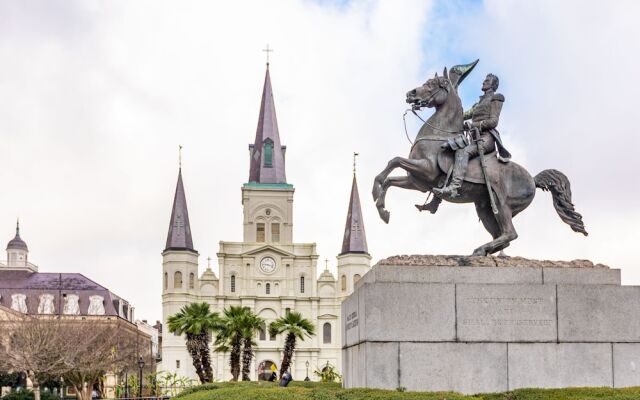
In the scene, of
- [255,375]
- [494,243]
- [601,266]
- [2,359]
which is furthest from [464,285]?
[255,375]

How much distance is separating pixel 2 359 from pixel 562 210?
133 ft

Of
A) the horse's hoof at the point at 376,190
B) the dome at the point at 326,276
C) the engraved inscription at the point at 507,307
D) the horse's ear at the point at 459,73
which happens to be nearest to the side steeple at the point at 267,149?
the dome at the point at 326,276

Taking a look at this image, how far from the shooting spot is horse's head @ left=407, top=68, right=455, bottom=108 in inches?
578

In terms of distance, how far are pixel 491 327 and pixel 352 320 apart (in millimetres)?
2349

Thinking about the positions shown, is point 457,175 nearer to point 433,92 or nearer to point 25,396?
point 433,92

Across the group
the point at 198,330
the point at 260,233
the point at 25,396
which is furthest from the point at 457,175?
the point at 260,233

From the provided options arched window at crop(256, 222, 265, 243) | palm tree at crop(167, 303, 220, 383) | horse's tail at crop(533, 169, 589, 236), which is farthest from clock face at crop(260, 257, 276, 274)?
horse's tail at crop(533, 169, 589, 236)

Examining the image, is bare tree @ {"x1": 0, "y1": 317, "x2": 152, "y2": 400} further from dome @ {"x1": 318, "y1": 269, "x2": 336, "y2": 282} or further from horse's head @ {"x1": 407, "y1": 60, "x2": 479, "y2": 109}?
dome @ {"x1": 318, "y1": 269, "x2": 336, "y2": 282}

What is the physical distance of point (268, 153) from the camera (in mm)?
113250

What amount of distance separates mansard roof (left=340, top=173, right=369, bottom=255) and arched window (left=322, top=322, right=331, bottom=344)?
940 centimetres

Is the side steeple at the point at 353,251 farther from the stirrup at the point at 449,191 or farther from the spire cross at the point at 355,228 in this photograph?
the stirrup at the point at 449,191

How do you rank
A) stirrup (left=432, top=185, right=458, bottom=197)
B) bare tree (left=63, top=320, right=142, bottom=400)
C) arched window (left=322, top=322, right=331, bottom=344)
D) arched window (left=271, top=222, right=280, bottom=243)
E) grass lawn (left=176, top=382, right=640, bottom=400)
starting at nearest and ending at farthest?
grass lawn (left=176, top=382, right=640, bottom=400)
stirrup (left=432, top=185, right=458, bottom=197)
bare tree (left=63, top=320, right=142, bottom=400)
arched window (left=322, top=322, right=331, bottom=344)
arched window (left=271, top=222, right=280, bottom=243)

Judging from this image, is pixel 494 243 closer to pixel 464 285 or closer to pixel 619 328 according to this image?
pixel 464 285

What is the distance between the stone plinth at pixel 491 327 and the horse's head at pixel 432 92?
8.81ft
